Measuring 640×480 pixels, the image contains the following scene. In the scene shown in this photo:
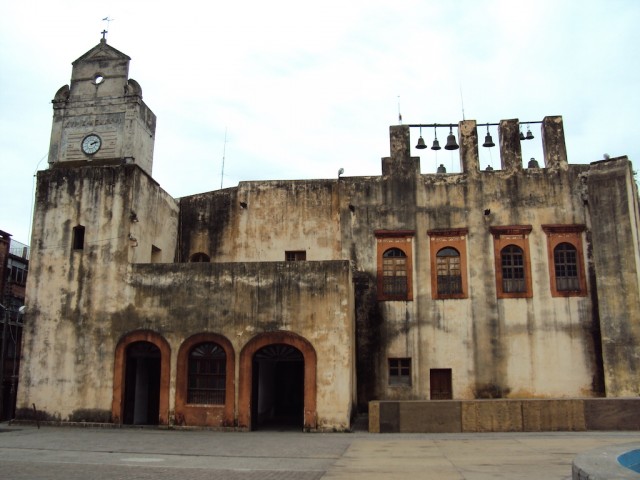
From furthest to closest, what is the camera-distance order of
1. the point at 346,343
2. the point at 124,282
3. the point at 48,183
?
the point at 48,183
the point at 124,282
the point at 346,343

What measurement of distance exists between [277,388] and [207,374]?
17.6ft

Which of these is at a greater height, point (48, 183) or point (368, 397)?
point (48, 183)

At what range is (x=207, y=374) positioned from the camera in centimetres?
1758

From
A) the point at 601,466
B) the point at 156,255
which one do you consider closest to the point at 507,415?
the point at 601,466

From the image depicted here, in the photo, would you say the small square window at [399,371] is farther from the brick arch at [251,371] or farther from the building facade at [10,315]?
the building facade at [10,315]

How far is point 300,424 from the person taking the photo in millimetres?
18781

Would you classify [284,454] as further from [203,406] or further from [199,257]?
[199,257]

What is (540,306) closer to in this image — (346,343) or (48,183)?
(346,343)

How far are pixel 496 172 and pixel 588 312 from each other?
18.9 ft

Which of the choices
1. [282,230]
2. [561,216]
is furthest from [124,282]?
[561,216]

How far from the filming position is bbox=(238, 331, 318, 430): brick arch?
658 inches

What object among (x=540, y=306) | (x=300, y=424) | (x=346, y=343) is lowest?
(x=300, y=424)

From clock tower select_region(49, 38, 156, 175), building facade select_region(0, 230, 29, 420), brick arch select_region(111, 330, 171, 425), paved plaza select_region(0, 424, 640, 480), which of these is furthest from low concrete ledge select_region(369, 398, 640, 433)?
building facade select_region(0, 230, 29, 420)

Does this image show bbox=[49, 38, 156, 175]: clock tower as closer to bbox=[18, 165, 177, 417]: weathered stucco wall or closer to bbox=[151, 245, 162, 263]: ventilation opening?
bbox=[18, 165, 177, 417]: weathered stucco wall
